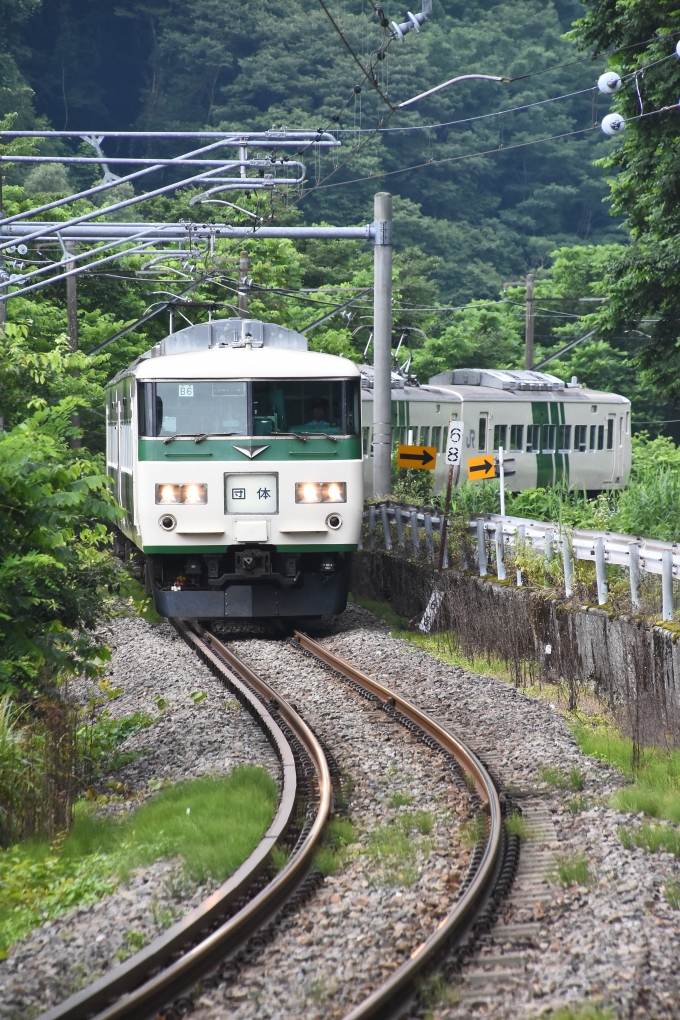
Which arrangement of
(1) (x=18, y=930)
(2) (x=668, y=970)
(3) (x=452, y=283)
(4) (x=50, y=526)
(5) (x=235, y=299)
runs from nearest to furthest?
(2) (x=668, y=970)
(1) (x=18, y=930)
(4) (x=50, y=526)
(5) (x=235, y=299)
(3) (x=452, y=283)

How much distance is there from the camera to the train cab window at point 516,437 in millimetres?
25484

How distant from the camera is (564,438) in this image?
27141 mm

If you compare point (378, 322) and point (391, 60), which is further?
point (391, 60)

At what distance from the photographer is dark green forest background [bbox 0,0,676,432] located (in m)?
66.6

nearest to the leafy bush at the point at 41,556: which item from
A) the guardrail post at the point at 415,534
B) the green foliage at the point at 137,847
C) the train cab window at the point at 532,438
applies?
the green foliage at the point at 137,847

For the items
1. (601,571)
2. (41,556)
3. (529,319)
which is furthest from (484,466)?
(529,319)

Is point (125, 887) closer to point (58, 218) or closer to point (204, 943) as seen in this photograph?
point (204, 943)

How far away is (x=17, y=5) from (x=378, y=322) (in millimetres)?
66935

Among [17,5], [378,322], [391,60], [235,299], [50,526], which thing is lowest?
[50,526]

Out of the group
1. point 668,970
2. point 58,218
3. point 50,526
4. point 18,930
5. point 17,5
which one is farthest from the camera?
point 17,5

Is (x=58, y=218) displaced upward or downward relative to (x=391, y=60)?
downward

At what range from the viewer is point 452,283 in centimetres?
6562

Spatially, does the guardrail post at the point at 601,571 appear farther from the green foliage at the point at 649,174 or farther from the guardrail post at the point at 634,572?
the green foliage at the point at 649,174

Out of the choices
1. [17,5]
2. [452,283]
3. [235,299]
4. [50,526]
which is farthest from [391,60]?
[50,526]
